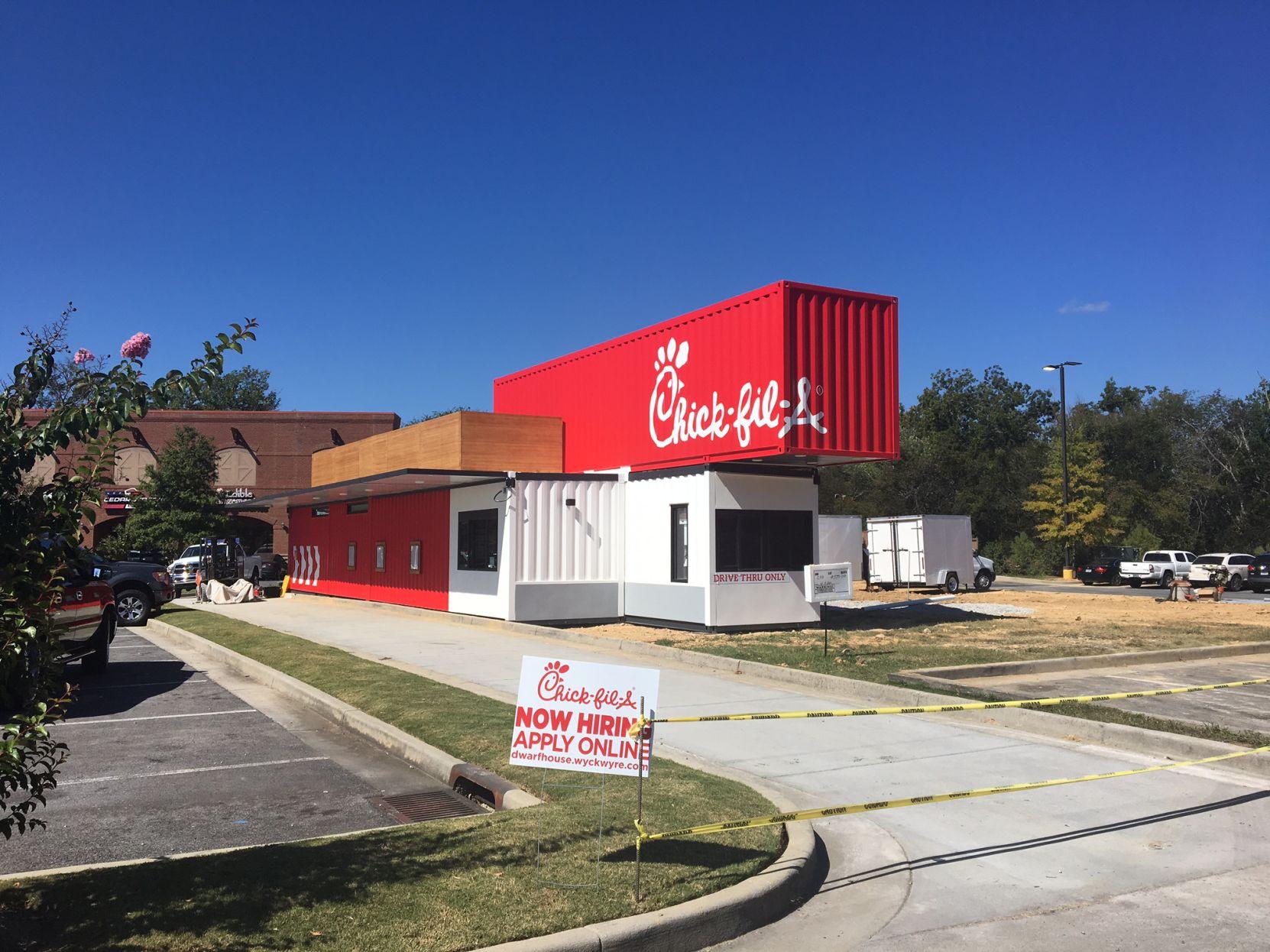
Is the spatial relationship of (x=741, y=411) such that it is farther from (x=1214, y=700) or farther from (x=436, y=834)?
(x=436, y=834)

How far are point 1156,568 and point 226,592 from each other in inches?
1455

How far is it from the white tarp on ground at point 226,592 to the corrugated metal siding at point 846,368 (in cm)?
2052

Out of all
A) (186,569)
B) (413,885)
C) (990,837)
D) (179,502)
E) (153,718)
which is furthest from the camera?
(179,502)

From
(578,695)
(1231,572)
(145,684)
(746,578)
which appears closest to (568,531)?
(746,578)

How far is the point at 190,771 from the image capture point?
27.3 ft

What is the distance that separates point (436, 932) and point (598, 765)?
137cm

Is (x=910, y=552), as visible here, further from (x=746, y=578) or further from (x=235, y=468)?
(x=235, y=468)

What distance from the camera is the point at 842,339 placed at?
60.8ft

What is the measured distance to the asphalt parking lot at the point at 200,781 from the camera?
251 inches

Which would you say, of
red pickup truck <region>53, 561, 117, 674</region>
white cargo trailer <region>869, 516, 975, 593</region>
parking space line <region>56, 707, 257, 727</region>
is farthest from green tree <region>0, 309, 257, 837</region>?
white cargo trailer <region>869, 516, 975, 593</region>

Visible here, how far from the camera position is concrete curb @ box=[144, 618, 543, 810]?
23.3ft

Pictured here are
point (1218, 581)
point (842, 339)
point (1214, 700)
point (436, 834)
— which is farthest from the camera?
point (1218, 581)

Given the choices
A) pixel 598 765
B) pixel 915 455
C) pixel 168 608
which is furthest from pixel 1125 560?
pixel 598 765

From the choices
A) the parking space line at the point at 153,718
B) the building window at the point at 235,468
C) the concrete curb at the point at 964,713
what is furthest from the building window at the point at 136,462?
the parking space line at the point at 153,718
